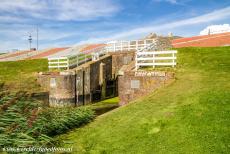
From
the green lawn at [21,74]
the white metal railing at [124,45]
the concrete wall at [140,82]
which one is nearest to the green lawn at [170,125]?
the concrete wall at [140,82]

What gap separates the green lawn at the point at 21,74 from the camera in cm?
2466

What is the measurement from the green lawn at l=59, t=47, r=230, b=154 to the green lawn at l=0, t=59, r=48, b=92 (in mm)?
11858

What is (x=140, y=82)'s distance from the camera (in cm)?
1684

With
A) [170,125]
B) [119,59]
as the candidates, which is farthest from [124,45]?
[170,125]

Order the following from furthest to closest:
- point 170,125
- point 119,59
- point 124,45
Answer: point 124,45
point 119,59
point 170,125

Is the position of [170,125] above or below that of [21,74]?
below

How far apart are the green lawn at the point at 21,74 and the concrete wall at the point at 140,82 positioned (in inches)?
333

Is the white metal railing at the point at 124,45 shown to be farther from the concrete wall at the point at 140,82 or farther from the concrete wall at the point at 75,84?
the concrete wall at the point at 140,82

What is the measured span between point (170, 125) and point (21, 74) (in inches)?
872

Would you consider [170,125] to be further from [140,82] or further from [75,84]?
[75,84]

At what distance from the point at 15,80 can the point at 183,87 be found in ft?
57.9

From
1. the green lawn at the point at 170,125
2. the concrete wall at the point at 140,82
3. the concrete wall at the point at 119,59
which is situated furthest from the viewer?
the concrete wall at the point at 119,59

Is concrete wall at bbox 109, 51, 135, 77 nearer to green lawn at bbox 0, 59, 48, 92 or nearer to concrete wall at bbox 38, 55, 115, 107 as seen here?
concrete wall at bbox 38, 55, 115, 107

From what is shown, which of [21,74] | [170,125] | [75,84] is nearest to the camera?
[170,125]
